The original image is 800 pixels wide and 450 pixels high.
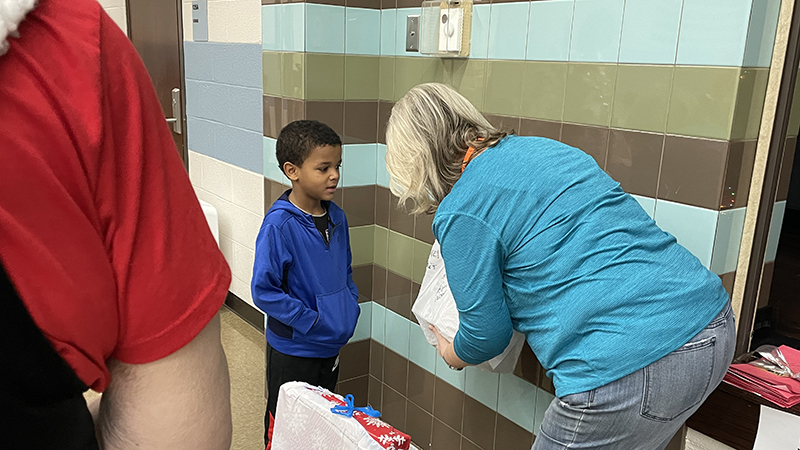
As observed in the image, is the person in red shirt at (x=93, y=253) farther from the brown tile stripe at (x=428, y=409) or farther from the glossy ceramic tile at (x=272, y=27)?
the glossy ceramic tile at (x=272, y=27)

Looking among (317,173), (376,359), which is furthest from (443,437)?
(317,173)

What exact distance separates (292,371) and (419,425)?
810 millimetres

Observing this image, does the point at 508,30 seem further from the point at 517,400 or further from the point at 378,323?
the point at 378,323

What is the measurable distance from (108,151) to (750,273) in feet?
5.87

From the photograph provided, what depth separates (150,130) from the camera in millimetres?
492

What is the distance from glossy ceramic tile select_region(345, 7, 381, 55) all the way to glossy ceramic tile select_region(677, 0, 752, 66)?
138 centimetres

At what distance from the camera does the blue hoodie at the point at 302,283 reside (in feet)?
6.91

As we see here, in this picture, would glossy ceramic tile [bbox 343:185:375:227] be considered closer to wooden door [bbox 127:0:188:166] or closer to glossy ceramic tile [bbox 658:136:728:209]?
glossy ceramic tile [bbox 658:136:728:209]

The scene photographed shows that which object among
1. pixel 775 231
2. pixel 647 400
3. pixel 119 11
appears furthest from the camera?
pixel 119 11

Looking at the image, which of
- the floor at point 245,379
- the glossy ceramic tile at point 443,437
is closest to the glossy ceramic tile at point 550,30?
the glossy ceramic tile at point 443,437

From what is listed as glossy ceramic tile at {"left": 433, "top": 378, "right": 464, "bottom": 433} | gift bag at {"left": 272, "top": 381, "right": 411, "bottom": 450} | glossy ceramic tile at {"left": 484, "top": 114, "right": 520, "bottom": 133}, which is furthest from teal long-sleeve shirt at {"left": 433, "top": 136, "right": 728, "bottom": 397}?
glossy ceramic tile at {"left": 433, "top": 378, "right": 464, "bottom": 433}

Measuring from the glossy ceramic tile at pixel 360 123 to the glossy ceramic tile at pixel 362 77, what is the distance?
0.03 m

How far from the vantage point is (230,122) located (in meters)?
3.38

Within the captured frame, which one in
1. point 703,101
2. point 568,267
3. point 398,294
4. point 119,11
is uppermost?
point 119,11
